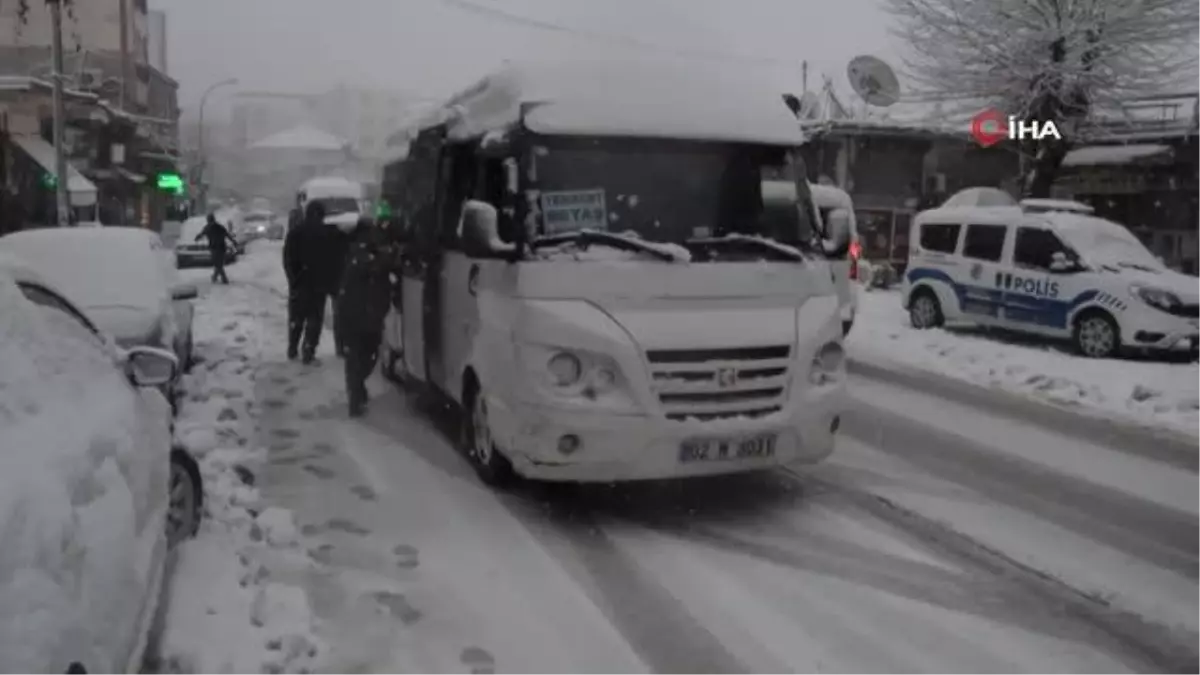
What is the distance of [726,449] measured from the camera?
21.3 feet

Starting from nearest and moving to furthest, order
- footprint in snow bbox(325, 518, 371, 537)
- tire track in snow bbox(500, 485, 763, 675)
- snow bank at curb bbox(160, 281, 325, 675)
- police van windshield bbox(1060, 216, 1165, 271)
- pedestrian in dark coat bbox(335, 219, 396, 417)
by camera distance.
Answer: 1. snow bank at curb bbox(160, 281, 325, 675)
2. tire track in snow bbox(500, 485, 763, 675)
3. footprint in snow bbox(325, 518, 371, 537)
4. pedestrian in dark coat bbox(335, 219, 396, 417)
5. police van windshield bbox(1060, 216, 1165, 271)

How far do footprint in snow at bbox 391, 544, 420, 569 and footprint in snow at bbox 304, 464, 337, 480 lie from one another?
1632 mm

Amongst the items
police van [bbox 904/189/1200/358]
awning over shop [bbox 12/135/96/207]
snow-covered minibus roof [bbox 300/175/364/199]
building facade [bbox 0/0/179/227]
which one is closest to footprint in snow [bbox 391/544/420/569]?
police van [bbox 904/189/1200/358]

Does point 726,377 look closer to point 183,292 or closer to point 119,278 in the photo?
point 119,278

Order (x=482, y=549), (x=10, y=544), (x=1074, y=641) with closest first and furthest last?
(x=10, y=544)
(x=1074, y=641)
(x=482, y=549)

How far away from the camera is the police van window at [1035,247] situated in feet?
50.4

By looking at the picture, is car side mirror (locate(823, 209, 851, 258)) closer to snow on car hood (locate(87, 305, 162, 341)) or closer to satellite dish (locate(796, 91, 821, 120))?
snow on car hood (locate(87, 305, 162, 341))

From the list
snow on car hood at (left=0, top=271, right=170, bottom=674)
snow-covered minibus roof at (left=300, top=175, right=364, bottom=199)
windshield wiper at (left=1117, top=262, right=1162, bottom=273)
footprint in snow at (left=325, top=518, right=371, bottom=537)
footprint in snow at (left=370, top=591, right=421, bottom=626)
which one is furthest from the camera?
snow-covered minibus roof at (left=300, top=175, right=364, bottom=199)

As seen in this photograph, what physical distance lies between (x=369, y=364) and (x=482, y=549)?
157 inches

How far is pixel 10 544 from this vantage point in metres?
2.56

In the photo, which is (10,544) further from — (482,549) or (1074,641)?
(1074,641)

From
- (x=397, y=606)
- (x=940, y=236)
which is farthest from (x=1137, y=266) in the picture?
(x=397, y=606)

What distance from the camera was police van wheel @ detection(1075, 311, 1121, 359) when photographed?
1448 cm

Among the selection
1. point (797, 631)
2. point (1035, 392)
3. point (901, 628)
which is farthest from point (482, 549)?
point (1035, 392)
